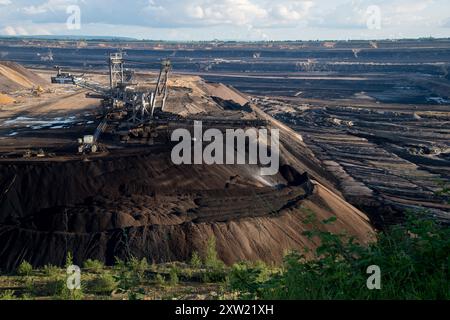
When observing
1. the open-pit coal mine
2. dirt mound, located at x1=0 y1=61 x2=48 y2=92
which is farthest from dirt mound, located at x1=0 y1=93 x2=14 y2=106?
dirt mound, located at x1=0 y1=61 x2=48 y2=92

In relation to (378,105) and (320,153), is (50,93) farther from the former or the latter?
(378,105)

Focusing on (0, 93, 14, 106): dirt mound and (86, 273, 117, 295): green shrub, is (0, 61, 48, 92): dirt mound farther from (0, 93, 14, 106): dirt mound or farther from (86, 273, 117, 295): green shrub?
(86, 273, 117, 295): green shrub

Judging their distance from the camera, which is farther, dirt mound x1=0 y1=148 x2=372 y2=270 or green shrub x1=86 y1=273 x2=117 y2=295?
dirt mound x1=0 y1=148 x2=372 y2=270

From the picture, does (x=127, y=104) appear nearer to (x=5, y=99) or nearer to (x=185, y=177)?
(x=185, y=177)

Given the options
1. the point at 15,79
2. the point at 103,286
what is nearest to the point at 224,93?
the point at 15,79

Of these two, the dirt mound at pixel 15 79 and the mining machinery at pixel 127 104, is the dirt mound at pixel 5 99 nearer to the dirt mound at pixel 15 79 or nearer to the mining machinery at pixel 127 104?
the dirt mound at pixel 15 79
